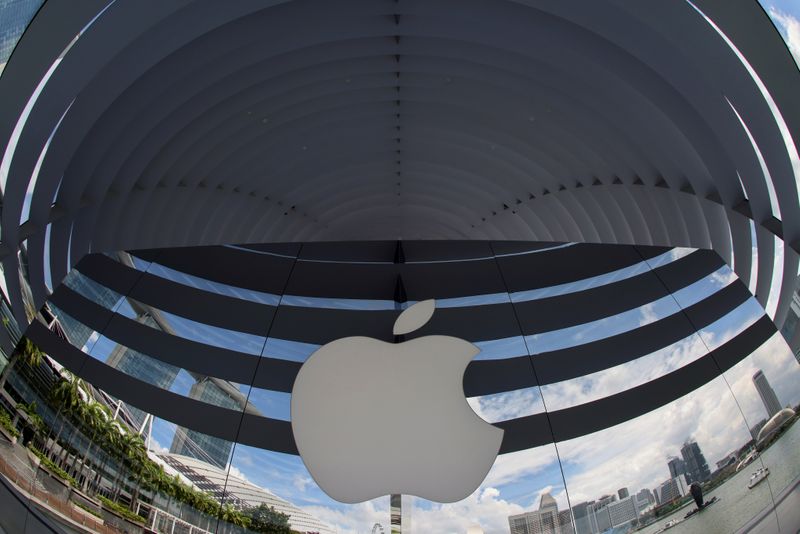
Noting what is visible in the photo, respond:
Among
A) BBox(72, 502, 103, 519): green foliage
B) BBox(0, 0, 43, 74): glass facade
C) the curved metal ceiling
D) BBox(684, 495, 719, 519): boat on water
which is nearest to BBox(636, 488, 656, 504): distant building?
BBox(684, 495, 719, 519): boat on water

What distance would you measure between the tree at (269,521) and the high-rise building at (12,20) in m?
7.16

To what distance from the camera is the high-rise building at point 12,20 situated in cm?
707

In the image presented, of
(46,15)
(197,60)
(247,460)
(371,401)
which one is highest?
(197,60)

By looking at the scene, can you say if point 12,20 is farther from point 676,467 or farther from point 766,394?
point 766,394

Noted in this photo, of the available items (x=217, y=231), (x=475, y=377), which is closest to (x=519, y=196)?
(x=217, y=231)

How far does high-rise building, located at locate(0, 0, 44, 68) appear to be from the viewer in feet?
23.2

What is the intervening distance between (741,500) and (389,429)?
8.88 feet

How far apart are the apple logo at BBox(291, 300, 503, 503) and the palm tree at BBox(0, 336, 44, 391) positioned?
241 centimetres

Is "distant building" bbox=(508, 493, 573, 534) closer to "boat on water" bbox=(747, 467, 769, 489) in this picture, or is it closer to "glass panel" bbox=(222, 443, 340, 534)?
"glass panel" bbox=(222, 443, 340, 534)

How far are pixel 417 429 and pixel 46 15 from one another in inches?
347

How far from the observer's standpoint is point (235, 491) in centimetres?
405

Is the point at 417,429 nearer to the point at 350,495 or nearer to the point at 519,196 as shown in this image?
the point at 350,495

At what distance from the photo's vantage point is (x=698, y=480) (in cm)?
408

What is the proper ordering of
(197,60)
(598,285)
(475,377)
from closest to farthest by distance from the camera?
(475,377)
(598,285)
(197,60)
